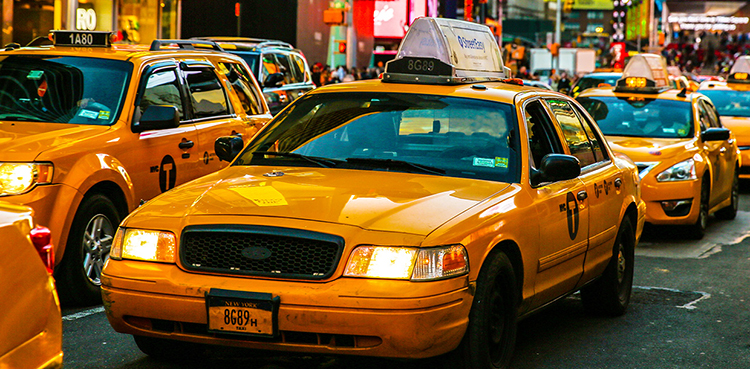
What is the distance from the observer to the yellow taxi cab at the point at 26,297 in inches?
130

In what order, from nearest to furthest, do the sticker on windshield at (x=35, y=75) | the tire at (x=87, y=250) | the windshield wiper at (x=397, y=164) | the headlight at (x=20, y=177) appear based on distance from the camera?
the windshield wiper at (x=397, y=164)
the headlight at (x=20, y=177)
the tire at (x=87, y=250)
the sticker on windshield at (x=35, y=75)

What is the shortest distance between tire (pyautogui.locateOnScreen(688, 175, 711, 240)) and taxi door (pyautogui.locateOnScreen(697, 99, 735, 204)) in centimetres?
18

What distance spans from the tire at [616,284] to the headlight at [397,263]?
2.69m

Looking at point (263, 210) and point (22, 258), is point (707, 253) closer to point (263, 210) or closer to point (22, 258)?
point (263, 210)

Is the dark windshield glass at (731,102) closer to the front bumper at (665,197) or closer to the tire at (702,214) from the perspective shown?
the tire at (702,214)

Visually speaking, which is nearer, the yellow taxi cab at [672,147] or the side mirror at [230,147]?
the side mirror at [230,147]

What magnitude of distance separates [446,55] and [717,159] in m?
5.67

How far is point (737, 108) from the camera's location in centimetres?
1683

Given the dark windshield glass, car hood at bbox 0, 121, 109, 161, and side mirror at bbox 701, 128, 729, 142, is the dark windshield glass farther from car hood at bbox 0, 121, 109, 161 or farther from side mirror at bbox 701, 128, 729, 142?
car hood at bbox 0, 121, 109, 161

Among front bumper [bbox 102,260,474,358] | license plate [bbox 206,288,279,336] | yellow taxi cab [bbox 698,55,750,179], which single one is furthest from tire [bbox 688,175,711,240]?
license plate [bbox 206,288,279,336]

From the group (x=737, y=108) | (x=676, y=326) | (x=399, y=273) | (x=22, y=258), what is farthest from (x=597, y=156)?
(x=737, y=108)

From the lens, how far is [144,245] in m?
4.87

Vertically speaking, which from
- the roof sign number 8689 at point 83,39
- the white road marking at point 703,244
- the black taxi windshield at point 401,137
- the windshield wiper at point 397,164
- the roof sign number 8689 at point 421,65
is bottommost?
the white road marking at point 703,244

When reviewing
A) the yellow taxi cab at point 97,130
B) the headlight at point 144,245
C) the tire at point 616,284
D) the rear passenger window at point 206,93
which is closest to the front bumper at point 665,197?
the tire at point 616,284
